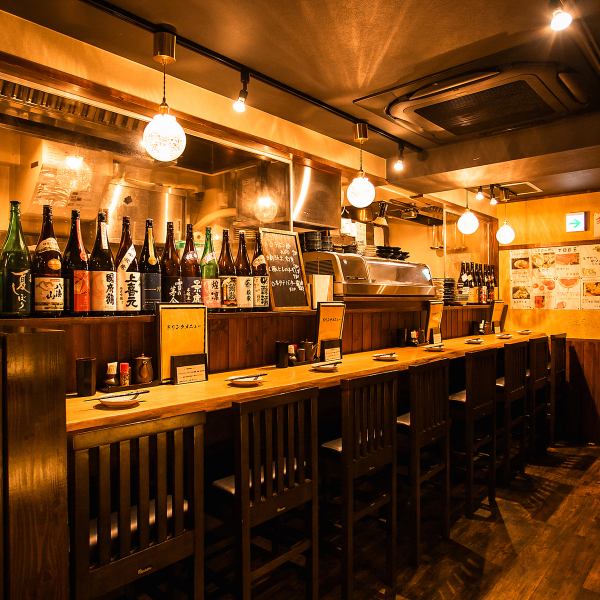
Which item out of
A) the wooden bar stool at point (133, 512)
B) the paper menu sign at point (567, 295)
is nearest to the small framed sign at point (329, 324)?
the wooden bar stool at point (133, 512)

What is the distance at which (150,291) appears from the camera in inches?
94.0

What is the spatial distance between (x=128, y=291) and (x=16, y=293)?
47cm

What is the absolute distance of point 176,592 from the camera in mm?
2381

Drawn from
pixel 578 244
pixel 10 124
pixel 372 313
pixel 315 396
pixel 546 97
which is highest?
pixel 546 97

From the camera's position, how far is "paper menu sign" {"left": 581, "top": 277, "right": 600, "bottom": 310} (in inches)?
220

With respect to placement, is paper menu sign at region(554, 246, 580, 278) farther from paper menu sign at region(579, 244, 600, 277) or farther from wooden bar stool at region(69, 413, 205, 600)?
wooden bar stool at region(69, 413, 205, 600)

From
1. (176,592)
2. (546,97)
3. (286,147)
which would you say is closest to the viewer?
(176,592)

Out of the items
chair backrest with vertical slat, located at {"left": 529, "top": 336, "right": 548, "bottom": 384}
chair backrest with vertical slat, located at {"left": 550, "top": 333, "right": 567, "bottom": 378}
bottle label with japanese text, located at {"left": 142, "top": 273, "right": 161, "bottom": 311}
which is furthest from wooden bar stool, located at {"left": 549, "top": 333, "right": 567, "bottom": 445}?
bottle label with japanese text, located at {"left": 142, "top": 273, "right": 161, "bottom": 311}

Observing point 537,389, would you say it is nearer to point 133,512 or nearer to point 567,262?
point 567,262

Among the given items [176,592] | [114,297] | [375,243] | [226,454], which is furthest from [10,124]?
[375,243]

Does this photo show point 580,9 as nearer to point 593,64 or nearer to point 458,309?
point 593,64

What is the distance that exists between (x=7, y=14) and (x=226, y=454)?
2.52 metres

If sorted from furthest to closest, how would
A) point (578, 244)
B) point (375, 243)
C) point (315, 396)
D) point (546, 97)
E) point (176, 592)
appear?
point (375, 243)
point (578, 244)
point (546, 97)
point (176, 592)
point (315, 396)

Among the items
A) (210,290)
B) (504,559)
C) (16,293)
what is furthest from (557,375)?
(16,293)
